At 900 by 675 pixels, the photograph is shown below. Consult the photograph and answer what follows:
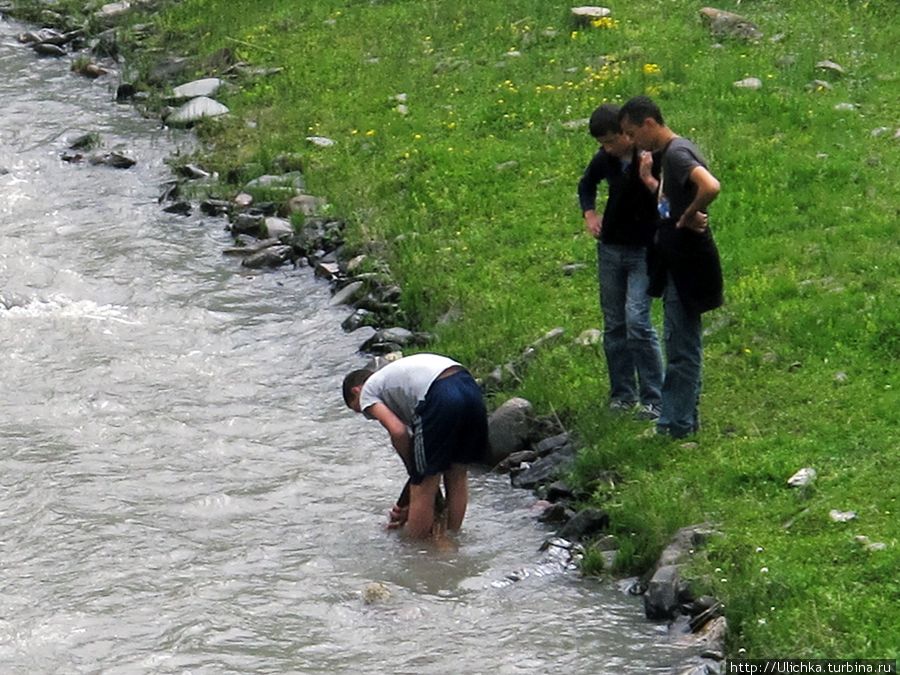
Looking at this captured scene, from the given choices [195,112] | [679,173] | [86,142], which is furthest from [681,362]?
[86,142]

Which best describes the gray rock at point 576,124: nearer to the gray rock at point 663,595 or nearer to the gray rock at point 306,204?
the gray rock at point 306,204

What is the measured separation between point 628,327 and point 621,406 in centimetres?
63

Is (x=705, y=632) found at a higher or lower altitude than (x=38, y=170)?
higher

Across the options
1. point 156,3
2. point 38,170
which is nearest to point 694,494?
point 38,170

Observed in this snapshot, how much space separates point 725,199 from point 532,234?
5.77 feet

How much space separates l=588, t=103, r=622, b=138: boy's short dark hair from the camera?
10.7 meters

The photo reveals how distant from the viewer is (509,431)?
1174 cm

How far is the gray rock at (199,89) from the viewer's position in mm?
20562

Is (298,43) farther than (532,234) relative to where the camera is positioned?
Yes

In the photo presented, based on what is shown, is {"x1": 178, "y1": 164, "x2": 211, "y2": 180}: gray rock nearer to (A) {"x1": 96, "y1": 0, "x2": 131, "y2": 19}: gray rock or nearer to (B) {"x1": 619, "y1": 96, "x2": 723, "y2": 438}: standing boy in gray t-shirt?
(A) {"x1": 96, "y1": 0, "x2": 131, "y2": 19}: gray rock

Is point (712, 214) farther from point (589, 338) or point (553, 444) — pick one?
point (553, 444)

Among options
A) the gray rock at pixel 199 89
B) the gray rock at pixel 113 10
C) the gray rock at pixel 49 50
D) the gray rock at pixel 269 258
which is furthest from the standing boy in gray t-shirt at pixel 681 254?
the gray rock at pixel 113 10

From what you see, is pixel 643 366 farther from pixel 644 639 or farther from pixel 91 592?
pixel 91 592

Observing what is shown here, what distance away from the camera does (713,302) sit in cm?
1030
